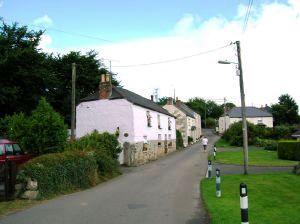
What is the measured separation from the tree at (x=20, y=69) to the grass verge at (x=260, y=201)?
26.9 metres

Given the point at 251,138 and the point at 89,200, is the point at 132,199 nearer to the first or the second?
the point at 89,200

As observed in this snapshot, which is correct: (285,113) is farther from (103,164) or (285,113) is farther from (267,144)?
(103,164)

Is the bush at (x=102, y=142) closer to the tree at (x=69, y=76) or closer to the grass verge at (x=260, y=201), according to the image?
the grass verge at (x=260, y=201)

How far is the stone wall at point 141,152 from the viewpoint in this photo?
34156 millimetres

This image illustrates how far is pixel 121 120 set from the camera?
35.3m

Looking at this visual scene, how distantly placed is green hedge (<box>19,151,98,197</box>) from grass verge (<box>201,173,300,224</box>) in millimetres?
5535

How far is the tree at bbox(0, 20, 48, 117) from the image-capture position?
4078cm

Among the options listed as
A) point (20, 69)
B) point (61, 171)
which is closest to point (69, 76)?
point (20, 69)

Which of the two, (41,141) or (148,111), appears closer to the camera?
(41,141)

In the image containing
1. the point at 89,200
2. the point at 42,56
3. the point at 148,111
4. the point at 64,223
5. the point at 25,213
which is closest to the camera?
the point at 64,223

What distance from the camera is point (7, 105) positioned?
41.8 metres

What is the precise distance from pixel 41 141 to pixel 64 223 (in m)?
12.9

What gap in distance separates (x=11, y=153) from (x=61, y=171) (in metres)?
3.97

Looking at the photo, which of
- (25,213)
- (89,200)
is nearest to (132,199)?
(89,200)
